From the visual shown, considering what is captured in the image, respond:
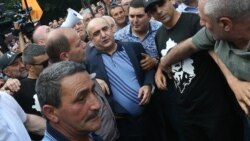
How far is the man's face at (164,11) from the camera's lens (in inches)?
141

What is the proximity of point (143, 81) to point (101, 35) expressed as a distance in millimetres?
611

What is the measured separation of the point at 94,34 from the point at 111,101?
71 centimetres

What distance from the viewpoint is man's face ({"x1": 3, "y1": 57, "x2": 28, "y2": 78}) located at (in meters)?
4.45

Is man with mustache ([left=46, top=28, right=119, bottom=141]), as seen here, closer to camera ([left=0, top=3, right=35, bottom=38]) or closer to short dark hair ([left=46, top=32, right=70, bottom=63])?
short dark hair ([left=46, top=32, right=70, bottom=63])

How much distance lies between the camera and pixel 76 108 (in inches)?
87.6

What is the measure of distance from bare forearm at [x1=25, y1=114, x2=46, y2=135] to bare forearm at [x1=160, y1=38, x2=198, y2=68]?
46.7 inches

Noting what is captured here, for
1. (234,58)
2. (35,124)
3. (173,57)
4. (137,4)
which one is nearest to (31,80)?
(35,124)

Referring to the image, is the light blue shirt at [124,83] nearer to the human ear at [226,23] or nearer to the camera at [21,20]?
the human ear at [226,23]

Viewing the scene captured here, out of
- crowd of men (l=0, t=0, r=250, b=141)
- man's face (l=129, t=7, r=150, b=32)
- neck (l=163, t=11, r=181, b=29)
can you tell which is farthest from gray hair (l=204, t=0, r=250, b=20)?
man's face (l=129, t=7, r=150, b=32)

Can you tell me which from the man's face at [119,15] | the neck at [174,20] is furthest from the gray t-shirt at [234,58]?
the man's face at [119,15]

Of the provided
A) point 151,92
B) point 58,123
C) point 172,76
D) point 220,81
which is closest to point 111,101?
point 151,92

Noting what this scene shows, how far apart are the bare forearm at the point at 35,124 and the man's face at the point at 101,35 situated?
0.95 m

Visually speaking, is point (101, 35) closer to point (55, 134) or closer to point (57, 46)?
point (57, 46)

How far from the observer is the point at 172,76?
3.67 m
